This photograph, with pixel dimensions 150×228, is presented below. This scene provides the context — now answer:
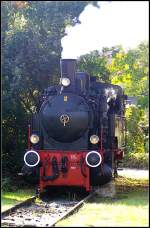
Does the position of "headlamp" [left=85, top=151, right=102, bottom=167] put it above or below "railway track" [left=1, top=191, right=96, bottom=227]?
above

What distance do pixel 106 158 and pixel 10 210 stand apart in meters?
4.06

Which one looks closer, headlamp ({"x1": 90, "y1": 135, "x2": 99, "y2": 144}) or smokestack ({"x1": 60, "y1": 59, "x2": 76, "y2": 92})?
headlamp ({"x1": 90, "y1": 135, "x2": 99, "y2": 144})

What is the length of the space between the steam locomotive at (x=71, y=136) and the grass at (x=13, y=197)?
45 centimetres

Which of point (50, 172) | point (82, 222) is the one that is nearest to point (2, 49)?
point (50, 172)

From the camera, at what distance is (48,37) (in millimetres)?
13984

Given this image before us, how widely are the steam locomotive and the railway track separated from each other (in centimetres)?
62

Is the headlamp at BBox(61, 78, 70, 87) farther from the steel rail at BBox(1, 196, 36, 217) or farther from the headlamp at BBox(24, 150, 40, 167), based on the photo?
the steel rail at BBox(1, 196, 36, 217)

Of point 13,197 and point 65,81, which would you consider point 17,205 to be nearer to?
point 13,197

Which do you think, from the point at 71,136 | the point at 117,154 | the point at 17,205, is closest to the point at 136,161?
the point at 117,154

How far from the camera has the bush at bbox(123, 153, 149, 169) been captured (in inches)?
861

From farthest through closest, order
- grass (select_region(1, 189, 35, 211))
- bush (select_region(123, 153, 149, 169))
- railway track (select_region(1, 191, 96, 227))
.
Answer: bush (select_region(123, 153, 149, 169))
grass (select_region(1, 189, 35, 211))
railway track (select_region(1, 191, 96, 227))

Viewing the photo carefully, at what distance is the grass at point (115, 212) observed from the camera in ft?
25.2

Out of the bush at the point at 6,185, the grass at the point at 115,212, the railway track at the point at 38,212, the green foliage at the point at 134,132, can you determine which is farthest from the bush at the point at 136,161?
the railway track at the point at 38,212

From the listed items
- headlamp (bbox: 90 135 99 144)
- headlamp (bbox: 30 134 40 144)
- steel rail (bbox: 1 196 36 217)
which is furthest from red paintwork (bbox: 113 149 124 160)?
steel rail (bbox: 1 196 36 217)
